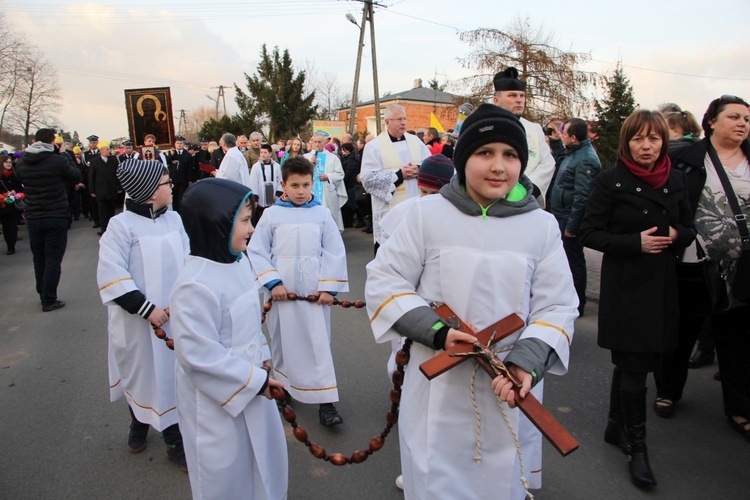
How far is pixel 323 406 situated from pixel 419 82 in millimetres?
57624

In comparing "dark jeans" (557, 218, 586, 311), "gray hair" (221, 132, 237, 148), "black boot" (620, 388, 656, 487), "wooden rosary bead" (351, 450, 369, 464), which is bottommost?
"black boot" (620, 388, 656, 487)

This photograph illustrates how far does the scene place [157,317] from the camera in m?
3.27

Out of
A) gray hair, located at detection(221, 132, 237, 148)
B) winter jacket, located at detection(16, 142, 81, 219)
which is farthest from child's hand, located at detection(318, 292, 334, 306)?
gray hair, located at detection(221, 132, 237, 148)

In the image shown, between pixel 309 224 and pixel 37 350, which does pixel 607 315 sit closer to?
pixel 309 224

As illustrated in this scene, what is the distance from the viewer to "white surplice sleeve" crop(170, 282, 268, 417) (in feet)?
7.52

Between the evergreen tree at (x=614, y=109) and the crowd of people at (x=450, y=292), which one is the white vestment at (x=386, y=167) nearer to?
the crowd of people at (x=450, y=292)

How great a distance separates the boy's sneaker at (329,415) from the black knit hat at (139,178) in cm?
194

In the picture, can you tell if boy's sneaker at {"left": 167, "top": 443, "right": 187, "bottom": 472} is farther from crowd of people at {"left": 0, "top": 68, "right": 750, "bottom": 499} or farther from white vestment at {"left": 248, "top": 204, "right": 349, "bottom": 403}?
white vestment at {"left": 248, "top": 204, "right": 349, "bottom": 403}

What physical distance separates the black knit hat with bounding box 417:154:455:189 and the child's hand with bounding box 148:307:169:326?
1928mm

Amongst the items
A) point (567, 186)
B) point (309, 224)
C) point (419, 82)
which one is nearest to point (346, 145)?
point (567, 186)

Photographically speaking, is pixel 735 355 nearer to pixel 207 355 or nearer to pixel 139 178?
pixel 207 355

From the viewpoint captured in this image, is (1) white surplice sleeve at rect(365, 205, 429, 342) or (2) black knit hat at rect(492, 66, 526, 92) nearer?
(1) white surplice sleeve at rect(365, 205, 429, 342)

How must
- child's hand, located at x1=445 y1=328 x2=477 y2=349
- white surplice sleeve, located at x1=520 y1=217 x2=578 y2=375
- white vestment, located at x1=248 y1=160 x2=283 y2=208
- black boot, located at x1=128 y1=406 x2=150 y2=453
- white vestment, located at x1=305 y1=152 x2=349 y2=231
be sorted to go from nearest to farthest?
child's hand, located at x1=445 y1=328 x2=477 y2=349, white surplice sleeve, located at x1=520 y1=217 x2=578 y2=375, black boot, located at x1=128 y1=406 x2=150 y2=453, white vestment, located at x1=248 y1=160 x2=283 y2=208, white vestment, located at x1=305 y1=152 x2=349 y2=231

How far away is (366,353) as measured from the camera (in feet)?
17.4
